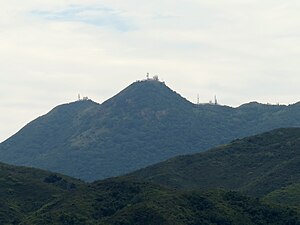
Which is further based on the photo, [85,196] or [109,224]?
[85,196]

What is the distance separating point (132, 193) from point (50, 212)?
24.9m

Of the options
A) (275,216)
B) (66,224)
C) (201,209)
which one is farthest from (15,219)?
(275,216)

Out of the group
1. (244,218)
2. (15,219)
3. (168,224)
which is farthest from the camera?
(15,219)

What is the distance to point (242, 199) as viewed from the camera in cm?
17750

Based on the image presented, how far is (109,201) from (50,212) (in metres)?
17.5

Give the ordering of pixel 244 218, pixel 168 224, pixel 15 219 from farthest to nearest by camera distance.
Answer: pixel 15 219 → pixel 244 218 → pixel 168 224

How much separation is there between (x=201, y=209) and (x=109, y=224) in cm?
2449

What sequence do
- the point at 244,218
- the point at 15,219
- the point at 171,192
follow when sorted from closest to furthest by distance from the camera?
the point at 244,218 → the point at 171,192 → the point at 15,219

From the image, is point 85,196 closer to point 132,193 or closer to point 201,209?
point 132,193

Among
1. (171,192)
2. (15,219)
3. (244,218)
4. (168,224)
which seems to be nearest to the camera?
(168,224)

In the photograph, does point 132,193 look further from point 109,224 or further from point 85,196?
point 109,224

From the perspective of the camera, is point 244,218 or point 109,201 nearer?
point 244,218

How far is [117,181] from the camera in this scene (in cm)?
19500

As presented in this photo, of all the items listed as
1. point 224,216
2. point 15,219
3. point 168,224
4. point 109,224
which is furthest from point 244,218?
point 15,219
